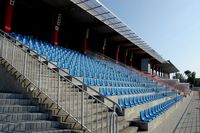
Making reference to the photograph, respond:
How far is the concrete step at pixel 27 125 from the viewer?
17.1ft

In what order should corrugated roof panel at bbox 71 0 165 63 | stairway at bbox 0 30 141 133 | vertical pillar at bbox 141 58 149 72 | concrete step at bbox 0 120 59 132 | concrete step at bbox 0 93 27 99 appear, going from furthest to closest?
1. vertical pillar at bbox 141 58 149 72
2. corrugated roof panel at bbox 71 0 165 63
3. concrete step at bbox 0 93 27 99
4. stairway at bbox 0 30 141 133
5. concrete step at bbox 0 120 59 132

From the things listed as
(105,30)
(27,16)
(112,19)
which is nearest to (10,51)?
(27,16)

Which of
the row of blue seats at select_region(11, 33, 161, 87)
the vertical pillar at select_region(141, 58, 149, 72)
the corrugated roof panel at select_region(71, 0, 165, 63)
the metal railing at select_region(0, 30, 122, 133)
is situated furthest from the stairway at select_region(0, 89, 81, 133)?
the vertical pillar at select_region(141, 58, 149, 72)

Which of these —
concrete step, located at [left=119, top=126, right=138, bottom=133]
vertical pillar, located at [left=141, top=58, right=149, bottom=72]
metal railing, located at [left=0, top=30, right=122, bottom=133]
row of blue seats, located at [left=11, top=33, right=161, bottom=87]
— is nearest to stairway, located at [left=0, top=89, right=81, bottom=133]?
metal railing, located at [left=0, top=30, right=122, bottom=133]

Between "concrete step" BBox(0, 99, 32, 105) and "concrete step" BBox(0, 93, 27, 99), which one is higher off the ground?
"concrete step" BBox(0, 93, 27, 99)

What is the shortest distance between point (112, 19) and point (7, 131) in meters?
18.8

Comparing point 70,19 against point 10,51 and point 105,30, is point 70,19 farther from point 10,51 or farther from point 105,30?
point 10,51

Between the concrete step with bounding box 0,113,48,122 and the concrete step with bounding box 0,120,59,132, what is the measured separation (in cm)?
25

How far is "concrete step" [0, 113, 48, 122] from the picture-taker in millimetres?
5574

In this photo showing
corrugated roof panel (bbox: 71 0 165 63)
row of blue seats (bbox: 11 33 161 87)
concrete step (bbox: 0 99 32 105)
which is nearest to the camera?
concrete step (bbox: 0 99 32 105)

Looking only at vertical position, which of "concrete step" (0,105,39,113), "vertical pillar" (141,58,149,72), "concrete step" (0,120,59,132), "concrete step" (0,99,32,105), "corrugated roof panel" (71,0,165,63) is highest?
→ "corrugated roof panel" (71,0,165,63)

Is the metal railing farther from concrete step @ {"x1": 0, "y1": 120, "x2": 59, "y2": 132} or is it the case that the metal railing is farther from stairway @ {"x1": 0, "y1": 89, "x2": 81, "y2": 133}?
concrete step @ {"x1": 0, "y1": 120, "x2": 59, "y2": 132}

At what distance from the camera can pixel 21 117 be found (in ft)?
19.1

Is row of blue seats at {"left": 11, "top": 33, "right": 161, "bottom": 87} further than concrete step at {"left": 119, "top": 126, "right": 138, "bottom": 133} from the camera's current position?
Yes
